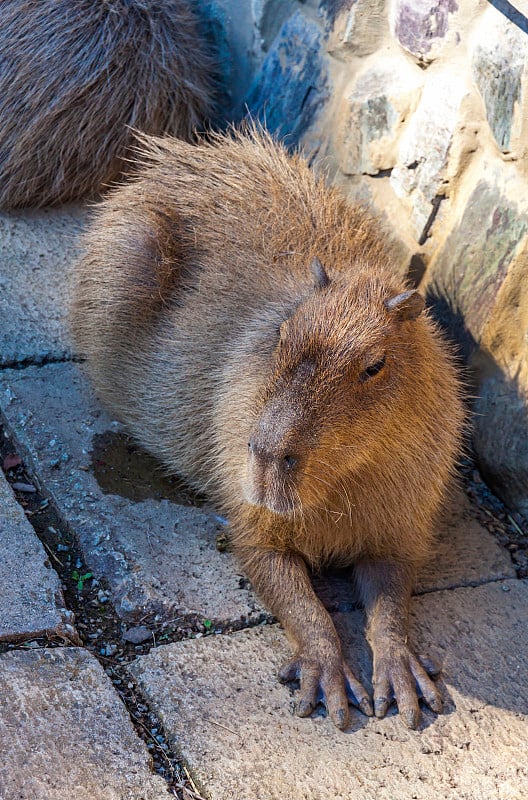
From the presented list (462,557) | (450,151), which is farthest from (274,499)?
(450,151)

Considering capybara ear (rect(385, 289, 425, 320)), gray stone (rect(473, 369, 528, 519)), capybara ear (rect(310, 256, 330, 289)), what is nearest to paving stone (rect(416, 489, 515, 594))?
gray stone (rect(473, 369, 528, 519))

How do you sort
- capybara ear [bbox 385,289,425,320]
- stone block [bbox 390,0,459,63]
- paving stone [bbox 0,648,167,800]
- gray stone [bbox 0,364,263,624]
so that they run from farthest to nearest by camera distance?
1. stone block [bbox 390,0,459,63]
2. gray stone [bbox 0,364,263,624]
3. capybara ear [bbox 385,289,425,320]
4. paving stone [bbox 0,648,167,800]

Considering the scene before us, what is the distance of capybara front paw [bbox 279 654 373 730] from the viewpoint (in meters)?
2.28

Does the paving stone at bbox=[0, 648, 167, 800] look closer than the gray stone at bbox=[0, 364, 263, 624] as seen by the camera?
Yes

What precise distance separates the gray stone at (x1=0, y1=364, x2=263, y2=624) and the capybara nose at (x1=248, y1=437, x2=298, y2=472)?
1.83 feet

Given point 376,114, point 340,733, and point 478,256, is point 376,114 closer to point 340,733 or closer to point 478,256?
point 478,256

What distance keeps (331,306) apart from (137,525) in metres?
0.89

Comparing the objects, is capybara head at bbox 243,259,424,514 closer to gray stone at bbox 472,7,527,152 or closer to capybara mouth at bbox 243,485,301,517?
capybara mouth at bbox 243,485,301,517

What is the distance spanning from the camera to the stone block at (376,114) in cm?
336

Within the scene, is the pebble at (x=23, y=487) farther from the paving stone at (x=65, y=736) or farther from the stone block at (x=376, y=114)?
the stone block at (x=376, y=114)

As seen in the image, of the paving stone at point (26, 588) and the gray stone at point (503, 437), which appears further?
the gray stone at point (503, 437)

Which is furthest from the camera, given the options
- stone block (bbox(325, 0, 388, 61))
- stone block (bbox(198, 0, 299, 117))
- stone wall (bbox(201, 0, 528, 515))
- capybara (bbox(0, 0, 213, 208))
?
stone block (bbox(198, 0, 299, 117))

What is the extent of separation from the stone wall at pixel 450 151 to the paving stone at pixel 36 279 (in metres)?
1.10

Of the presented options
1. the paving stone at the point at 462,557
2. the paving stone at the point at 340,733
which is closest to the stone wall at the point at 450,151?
the paving stone at the point at 462,557
